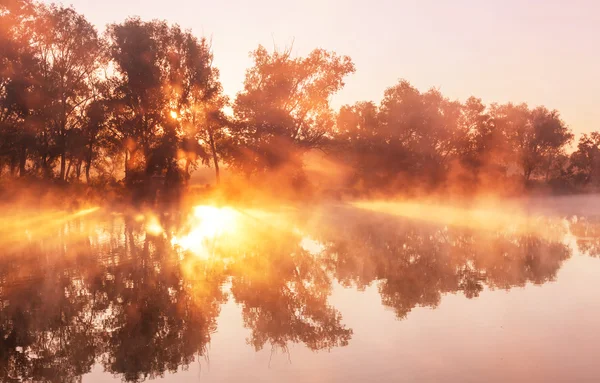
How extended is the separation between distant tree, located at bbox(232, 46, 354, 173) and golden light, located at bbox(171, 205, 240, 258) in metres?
22.2

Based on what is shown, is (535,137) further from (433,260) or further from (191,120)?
(433,260)

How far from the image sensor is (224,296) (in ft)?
51.3

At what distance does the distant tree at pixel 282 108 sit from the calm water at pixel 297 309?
38644mm

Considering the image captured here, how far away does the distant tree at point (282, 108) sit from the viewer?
6550 cm

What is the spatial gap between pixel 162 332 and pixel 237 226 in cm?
2198

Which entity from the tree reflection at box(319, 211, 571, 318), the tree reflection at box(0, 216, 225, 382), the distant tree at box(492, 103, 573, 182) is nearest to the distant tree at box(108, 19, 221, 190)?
the tree reflection at box(319, 211, 571, 318)

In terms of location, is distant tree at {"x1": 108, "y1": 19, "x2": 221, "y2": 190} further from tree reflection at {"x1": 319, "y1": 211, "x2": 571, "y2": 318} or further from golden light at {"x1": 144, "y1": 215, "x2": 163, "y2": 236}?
tree reflection at {"x1": 319, "y1": 211, "x2": 571, "y2": 318}

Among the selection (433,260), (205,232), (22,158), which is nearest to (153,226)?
(205,232)

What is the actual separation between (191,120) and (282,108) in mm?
10800

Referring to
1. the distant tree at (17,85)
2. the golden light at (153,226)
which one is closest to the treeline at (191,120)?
the distant tree at (17,85)

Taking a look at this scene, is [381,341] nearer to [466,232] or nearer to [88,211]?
[466,232]

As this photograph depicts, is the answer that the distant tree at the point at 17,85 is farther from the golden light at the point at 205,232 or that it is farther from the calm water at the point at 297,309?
the calm water at the point at 297,309

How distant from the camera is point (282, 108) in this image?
66875mm

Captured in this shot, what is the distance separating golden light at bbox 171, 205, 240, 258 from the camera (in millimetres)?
24344
